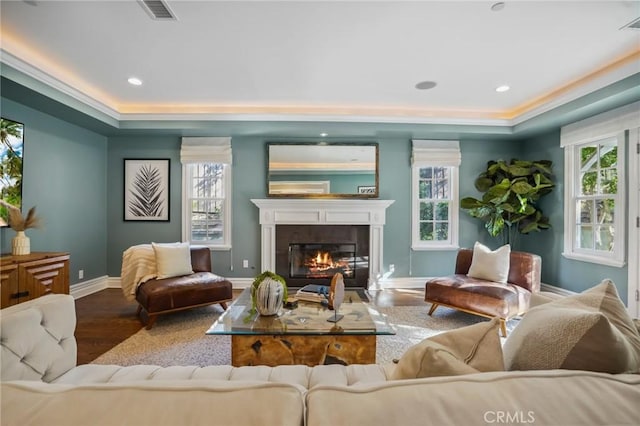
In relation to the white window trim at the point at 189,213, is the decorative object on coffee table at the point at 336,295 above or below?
below

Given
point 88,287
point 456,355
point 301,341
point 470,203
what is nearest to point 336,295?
point 301,341

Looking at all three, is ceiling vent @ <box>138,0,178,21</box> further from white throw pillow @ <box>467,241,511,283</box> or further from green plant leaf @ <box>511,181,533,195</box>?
green plant leaf @ <box>511,181,533,195</box>

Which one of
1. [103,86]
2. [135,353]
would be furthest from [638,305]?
[103,86]

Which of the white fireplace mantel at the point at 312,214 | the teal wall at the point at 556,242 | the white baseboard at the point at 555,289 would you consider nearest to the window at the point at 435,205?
the white fireplace mantel at the point at 312,214

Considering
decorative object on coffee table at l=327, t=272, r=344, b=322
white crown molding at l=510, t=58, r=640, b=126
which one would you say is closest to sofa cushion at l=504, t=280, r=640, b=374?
decorative object on coffee table at l=327, t=272, r=344, b=322

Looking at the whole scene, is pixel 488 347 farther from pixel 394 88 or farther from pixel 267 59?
pixel 394 88

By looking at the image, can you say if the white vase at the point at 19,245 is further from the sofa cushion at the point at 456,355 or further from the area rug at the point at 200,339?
the sofa cushion at the point at 456,355

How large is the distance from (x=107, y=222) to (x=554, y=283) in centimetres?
658

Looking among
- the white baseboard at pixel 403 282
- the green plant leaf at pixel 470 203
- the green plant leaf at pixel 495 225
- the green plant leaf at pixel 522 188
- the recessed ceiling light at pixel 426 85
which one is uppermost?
the recessed ceiling light at pixel 426 85

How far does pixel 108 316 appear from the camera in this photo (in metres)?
3.22

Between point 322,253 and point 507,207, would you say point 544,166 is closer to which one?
point 507,207

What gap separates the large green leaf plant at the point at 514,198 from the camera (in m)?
4.06

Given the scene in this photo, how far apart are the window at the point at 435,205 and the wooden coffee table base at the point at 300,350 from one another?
9.75 feet

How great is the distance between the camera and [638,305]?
3080 mm
